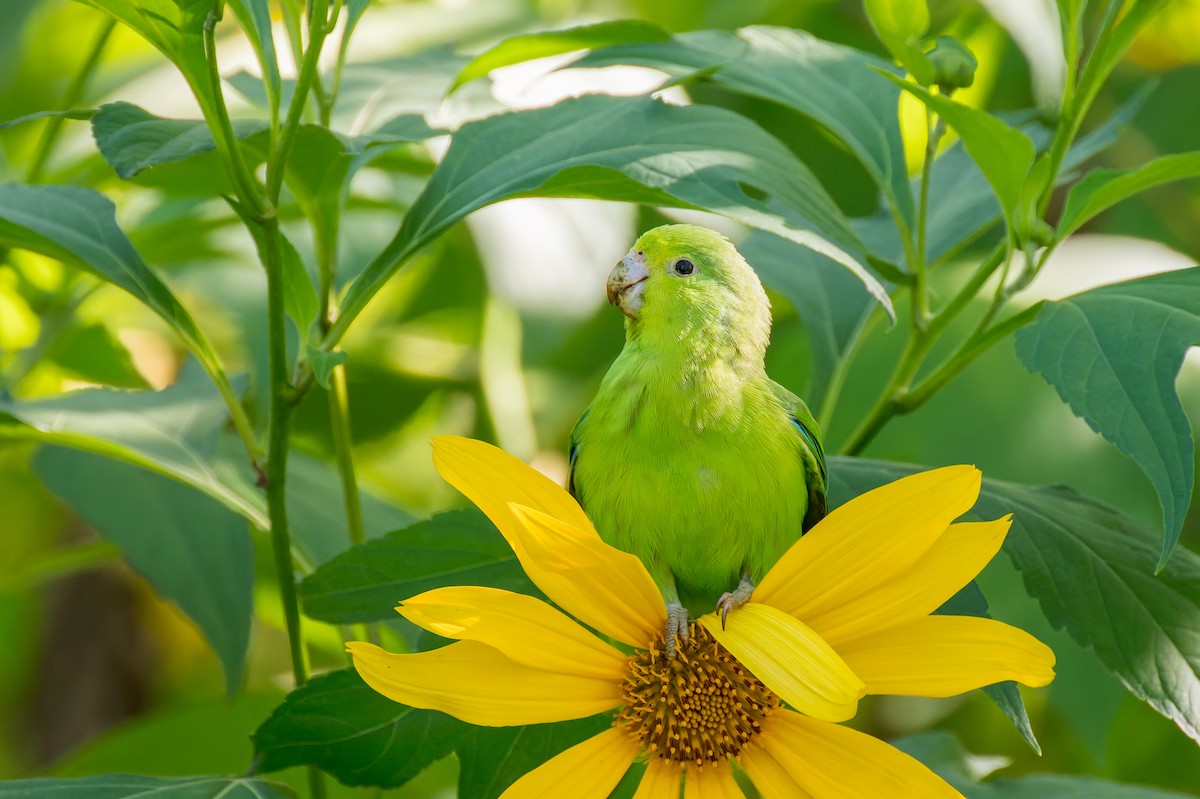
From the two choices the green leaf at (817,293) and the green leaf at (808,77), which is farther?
the green leaf at (817,293)

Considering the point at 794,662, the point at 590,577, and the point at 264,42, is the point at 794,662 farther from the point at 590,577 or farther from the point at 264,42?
the point at 264,42

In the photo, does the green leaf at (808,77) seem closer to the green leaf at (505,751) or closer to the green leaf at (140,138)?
the green leaf at (140,138)

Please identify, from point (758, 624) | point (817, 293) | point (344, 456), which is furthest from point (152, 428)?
point (758, 624)

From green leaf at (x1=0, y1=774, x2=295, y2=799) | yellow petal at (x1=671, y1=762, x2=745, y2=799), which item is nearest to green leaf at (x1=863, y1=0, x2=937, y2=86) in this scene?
yellow petal at (x1=671, y1=762, x2=745, y2=799)

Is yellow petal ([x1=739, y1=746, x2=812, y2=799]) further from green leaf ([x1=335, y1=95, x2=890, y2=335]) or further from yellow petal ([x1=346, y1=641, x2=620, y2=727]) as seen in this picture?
green leaf ([x1=335, y1=95, x2=890, y2=335])

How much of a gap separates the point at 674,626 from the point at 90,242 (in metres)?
0.62

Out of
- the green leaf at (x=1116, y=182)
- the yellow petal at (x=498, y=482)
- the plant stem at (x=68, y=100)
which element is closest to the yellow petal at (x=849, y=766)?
the yellow petal at (x=498, y=482)

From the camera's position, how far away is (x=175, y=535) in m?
1.36

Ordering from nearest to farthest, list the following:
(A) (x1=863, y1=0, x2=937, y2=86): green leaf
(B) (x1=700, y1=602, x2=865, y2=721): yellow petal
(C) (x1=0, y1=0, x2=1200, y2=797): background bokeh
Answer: (B) (x1=700, y1=602, x2=865, y2=721): yellow petal → (A) (x1=863, y1=0, x2=937, y2=86): green leaf → (C) (x1=0, y1=0, x2=1200, y2=797): background bokeh

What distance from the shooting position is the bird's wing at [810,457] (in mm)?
833

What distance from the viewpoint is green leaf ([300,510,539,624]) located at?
0.91 metres

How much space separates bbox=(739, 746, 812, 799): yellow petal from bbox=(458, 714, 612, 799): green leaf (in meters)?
0.13

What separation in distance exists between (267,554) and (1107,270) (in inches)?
48.4

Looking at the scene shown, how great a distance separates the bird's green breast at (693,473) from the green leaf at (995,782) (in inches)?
19.9
